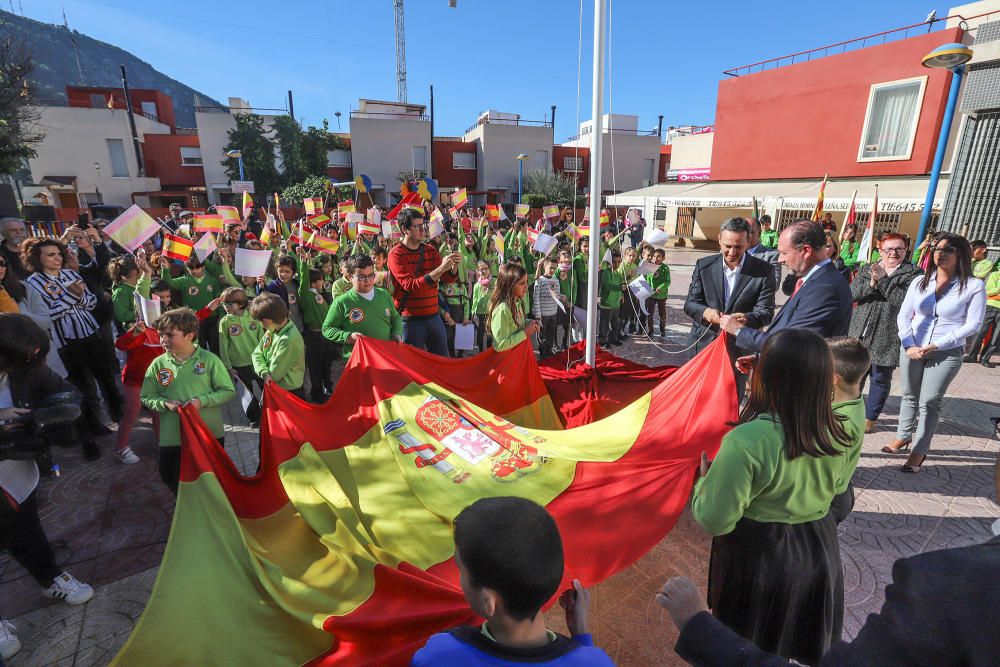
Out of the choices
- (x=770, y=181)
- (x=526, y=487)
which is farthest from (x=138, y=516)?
(x=770, y=181)

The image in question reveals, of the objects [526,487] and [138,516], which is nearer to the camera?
[526,487]

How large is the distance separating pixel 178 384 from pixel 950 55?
1020cm

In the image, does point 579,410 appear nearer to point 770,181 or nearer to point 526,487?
point 526,487

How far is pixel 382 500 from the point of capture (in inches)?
116

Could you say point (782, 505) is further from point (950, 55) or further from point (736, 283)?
point (950, 55)

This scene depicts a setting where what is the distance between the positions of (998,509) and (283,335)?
5.89 m

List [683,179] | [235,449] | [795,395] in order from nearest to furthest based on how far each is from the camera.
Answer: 1. [795,395]
2. [235,449]
3. [683,179]

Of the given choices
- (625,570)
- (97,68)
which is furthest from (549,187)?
(97,68)

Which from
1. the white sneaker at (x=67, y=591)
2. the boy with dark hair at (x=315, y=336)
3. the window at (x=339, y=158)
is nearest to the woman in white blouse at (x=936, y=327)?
the boy with dark hair at (x=315, y=336)

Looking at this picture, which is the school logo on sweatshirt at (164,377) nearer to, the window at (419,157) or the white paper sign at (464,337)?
the white paper sign at (464,337)

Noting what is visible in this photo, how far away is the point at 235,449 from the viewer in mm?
4789

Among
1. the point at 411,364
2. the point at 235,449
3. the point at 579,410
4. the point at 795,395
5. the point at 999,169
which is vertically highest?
the point at 999,169

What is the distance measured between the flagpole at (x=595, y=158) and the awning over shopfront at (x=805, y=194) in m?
14.8

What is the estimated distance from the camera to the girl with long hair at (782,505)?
1711mm
